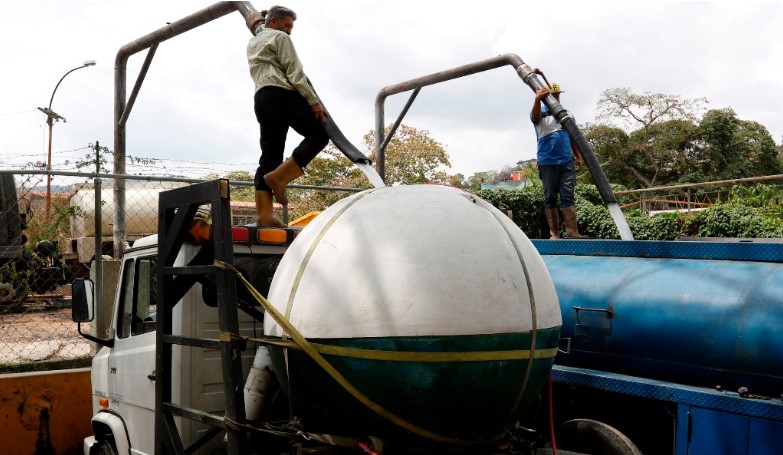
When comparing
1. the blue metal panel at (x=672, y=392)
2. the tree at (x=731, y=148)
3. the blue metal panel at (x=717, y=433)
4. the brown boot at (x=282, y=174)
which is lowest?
the blue metal panel at (x=717, y=433)

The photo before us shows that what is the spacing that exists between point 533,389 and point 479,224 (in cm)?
77

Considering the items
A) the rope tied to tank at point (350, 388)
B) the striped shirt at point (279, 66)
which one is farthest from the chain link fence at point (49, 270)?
the rope tied to tank at point (350, 388)

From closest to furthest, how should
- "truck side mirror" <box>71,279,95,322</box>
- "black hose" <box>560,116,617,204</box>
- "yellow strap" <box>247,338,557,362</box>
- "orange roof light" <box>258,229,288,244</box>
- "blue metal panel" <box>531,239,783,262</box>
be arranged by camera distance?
"yellow strap" <box>247,338,557,362</box> < "blue metal panel" <box>531,239,783,262</box> < "orange roof light" <box>258,229,288,244</box> < "truck side mirror" <box>71,279,95,322</box> < "black hose" <box>560,116,617,204</box>

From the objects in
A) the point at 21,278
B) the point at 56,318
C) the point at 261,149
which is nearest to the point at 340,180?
the point at 56,318

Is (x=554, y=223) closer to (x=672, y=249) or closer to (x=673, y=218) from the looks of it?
(x=672, y=249)

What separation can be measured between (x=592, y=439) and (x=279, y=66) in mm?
2967

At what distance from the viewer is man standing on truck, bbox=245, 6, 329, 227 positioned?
4660 mm

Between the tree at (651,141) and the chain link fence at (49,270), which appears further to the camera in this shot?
the tree at (651,141)

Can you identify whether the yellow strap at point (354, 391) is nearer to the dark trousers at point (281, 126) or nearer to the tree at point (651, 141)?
the dark trousers at point (281, 126)

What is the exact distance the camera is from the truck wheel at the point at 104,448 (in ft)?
16.7

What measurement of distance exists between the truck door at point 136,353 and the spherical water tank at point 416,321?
5.71 ft

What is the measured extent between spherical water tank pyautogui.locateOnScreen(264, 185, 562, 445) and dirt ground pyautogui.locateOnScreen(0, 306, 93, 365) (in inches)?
197

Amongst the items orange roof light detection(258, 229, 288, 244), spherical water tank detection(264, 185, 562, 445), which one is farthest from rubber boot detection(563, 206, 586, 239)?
spherical water tank detection(264, 185, 562, 445)

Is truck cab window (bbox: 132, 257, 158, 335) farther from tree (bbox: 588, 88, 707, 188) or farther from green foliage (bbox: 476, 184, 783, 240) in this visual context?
tree (bbox: 588, 88, 707, 188)
